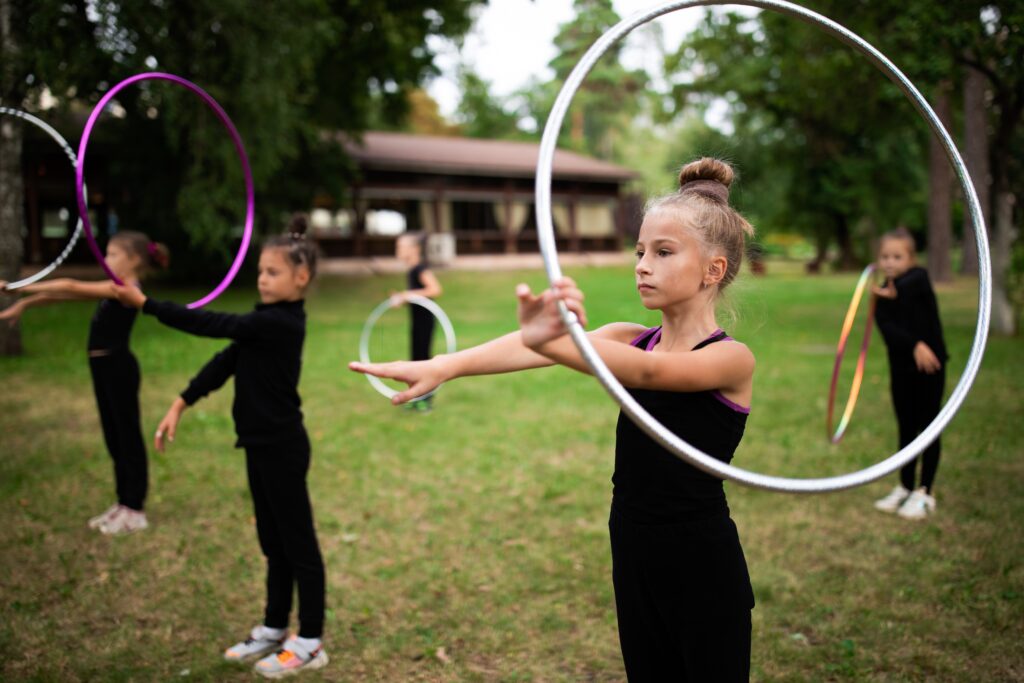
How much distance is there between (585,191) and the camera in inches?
1593

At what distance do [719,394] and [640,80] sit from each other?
87.3 ft

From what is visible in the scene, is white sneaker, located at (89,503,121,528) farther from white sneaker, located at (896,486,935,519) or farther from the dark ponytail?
white sneaker, located at (896,486,935,519)

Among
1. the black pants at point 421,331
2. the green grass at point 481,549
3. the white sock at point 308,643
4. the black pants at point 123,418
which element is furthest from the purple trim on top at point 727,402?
the black pants at point 421,331

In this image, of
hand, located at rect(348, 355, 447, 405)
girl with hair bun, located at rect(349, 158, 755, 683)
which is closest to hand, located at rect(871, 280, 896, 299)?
girl with hair bun, located at rect(349, 158, 755, 683)

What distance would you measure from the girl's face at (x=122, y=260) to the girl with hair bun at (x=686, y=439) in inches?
145

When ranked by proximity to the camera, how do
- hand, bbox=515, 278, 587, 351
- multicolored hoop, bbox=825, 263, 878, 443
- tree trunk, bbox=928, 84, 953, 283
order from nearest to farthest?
hand, bbox=515, 278, 587, 351 < multicolored hoop, bbox=825, 263, 878, 443 < tree trunk, bbox=928, 84, 953, 283

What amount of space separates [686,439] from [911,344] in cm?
405

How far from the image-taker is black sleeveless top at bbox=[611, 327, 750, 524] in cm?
234

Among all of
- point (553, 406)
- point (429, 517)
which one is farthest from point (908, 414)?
point (553, 406)

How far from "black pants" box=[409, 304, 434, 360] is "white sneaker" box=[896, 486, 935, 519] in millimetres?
5645

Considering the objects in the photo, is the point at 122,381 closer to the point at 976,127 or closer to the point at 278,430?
the point at 278,430

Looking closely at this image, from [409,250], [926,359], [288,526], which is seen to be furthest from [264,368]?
[409,250]

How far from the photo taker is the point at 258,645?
13.3 ft

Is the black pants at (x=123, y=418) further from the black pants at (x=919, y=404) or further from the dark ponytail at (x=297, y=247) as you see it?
the black pants at (x=919, y=404)
